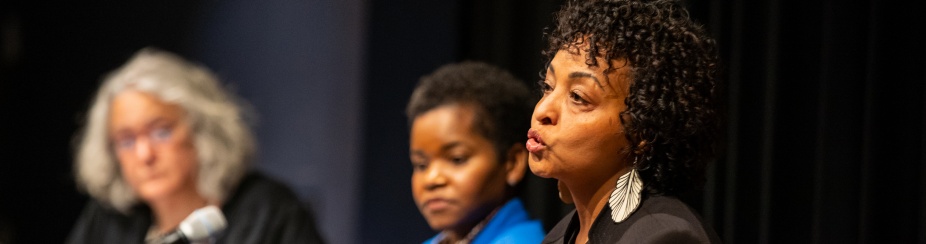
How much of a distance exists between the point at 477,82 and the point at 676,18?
0.73m

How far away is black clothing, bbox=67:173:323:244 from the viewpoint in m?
2.70

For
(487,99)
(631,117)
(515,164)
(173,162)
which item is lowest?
(173,162)

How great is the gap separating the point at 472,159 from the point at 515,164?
88 mm

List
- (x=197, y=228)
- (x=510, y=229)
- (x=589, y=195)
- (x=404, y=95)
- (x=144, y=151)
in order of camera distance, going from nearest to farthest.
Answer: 1. (x=589, y=195)
2. (x=510, y=229)
3. (x=197, y=228)
4. (x=144, y=151)
5. (x=404, y=95)

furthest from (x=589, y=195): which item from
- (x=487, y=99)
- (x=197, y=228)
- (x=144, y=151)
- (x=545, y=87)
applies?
(x=144, y=151)

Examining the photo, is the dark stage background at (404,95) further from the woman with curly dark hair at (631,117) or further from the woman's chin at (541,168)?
the woman's chin at (541,168)

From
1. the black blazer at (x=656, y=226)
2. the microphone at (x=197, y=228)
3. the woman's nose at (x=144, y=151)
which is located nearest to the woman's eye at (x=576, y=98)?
the black blazer at (x=656, y=226)

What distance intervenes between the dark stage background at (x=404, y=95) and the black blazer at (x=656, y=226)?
0.59 m

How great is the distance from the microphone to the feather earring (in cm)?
95

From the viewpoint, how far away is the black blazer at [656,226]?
1.29m

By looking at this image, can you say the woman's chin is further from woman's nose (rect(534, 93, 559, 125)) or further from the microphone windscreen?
the microphone windscreen

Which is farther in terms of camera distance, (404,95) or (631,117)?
(404,95)

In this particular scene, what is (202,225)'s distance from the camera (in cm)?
209

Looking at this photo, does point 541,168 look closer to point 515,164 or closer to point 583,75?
point 583,75
